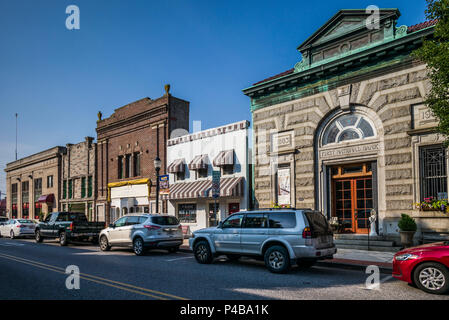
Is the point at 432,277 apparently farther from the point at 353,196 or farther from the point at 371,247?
the point at 353,196

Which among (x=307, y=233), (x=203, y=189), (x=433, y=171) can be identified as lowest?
(x=307, y=233)

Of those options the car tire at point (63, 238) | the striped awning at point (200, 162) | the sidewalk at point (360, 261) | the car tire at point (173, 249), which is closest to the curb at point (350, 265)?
the sidewalk at point (360, 261)

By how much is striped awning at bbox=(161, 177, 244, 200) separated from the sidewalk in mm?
6872

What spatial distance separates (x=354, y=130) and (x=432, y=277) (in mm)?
9021

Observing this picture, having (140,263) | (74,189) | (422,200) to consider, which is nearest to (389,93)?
(422,200)

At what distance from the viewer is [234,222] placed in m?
11.5

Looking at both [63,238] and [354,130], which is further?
[63,238]

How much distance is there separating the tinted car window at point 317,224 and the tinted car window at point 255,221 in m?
1.32

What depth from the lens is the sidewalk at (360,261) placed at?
10.6 metres

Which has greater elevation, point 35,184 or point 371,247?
point 35,184

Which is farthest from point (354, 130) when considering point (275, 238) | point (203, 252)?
point (203, 252)

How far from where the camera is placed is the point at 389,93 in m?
14.6
